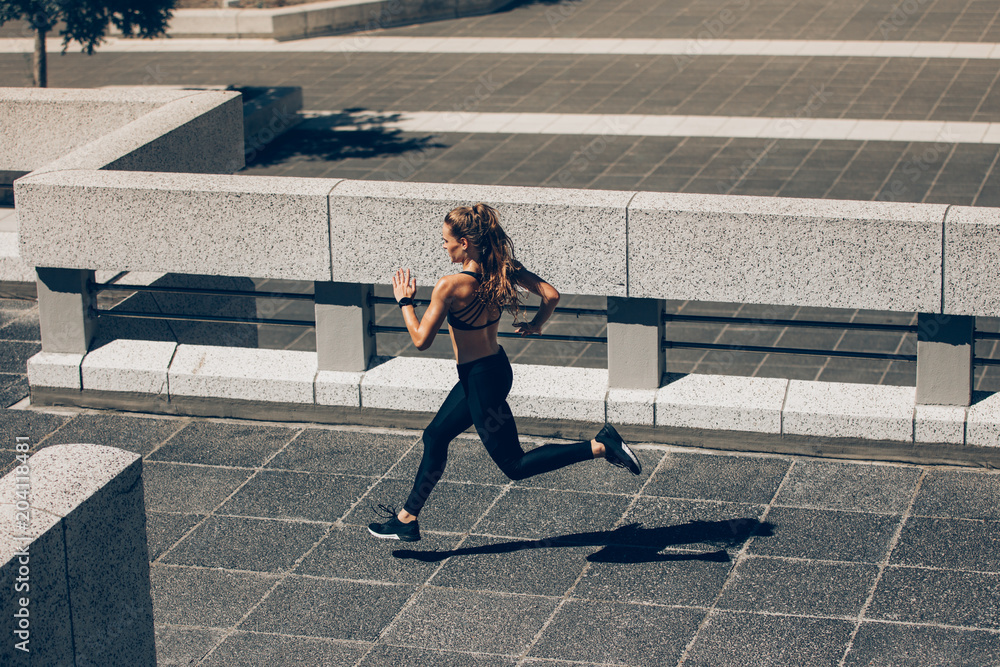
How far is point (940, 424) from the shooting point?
6699 mm

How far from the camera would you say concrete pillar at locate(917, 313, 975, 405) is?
21.7 ft

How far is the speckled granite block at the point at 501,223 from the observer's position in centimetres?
689

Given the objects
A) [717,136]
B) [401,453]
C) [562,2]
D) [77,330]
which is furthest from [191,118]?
[562,2]

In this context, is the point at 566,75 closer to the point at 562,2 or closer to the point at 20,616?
the point at 562,2

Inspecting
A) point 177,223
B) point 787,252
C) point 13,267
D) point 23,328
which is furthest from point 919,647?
point 13,267

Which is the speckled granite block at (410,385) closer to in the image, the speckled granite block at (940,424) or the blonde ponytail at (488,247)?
the blonde ponytail at (488,247)

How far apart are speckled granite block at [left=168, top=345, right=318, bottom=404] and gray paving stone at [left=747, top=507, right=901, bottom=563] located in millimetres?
2994

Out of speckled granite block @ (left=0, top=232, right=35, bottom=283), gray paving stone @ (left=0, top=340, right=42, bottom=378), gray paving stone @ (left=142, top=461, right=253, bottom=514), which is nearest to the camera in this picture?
gray paving stone @ (left=142, top=461, right=253, bottom=514)

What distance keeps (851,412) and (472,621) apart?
2.61 metres

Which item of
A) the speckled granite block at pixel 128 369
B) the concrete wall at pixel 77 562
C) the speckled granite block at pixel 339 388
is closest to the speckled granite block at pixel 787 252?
the speckled granite block at pixel 339 388

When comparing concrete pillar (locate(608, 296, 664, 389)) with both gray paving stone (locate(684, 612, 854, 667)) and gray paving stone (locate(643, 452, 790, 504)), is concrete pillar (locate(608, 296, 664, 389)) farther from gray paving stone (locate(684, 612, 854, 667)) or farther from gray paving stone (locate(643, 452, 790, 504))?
gray paving stone (locate(684, 612, 854, 667))

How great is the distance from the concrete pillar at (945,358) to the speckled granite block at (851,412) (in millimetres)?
165

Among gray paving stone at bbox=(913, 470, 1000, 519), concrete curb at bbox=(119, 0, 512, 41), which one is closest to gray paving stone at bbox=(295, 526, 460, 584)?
gray paving stone at bbox=(913, 470, 1000, 519)

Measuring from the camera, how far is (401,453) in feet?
23.7
